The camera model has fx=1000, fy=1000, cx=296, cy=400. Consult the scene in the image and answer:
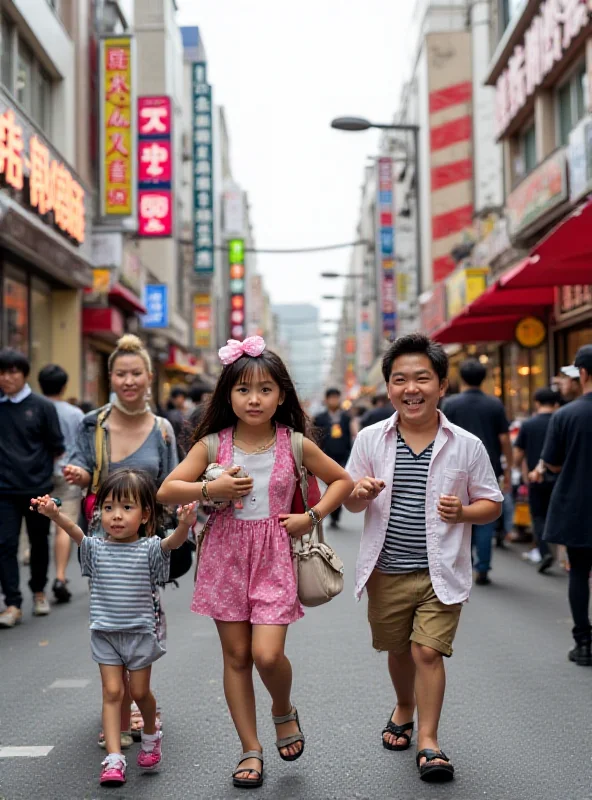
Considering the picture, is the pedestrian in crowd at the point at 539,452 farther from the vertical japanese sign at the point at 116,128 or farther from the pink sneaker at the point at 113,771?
the vertical japanese sign at the point at 116,128

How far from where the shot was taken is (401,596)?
4.24 meters

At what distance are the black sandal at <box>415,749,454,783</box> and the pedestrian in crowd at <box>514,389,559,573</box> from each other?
19.7 feet

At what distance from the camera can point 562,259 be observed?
9.67 meters

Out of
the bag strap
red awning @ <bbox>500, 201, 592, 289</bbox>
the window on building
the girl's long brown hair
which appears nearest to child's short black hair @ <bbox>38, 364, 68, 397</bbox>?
the bag strap

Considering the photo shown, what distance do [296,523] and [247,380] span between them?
2.00 ft

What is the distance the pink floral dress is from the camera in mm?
3949

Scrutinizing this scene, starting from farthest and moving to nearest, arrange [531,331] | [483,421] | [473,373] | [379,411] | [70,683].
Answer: [531,331] → [379,411] → [483,421] → [473,373] → [70,683]

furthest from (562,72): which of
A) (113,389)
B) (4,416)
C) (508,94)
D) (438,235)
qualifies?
(438,235)

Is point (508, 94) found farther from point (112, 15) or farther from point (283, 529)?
point (283, 529)

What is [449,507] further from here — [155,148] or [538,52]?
[155,148]

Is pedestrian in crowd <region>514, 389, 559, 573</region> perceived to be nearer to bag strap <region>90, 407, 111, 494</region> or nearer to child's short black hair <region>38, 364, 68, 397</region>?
child's short black hair <region>38, 364, 68, 397</region>

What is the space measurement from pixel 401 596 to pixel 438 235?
98.5 ft

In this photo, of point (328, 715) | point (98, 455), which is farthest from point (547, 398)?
point (98, 455)

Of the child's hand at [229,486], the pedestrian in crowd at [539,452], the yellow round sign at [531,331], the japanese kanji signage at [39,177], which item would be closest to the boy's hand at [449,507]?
the child's hand at [229,486]
